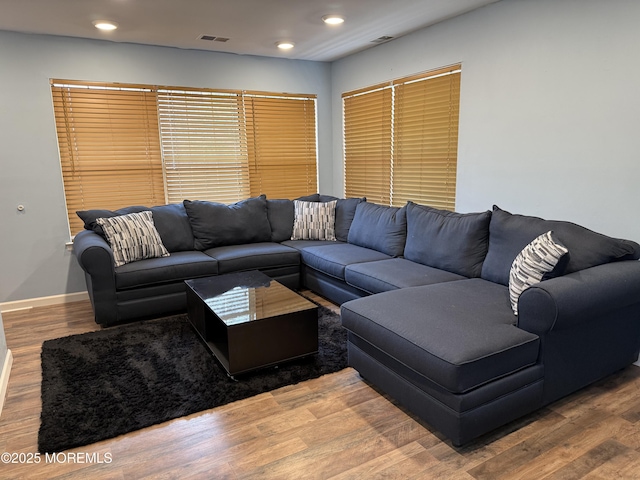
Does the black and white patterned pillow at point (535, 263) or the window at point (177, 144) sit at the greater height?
the window at point (177, 144)

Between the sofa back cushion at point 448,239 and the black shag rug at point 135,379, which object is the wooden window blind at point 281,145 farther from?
the black shag rug at point 135,379

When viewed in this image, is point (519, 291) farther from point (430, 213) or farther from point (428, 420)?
point (430, 213)

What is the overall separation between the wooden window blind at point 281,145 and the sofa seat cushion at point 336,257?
4.35 feet

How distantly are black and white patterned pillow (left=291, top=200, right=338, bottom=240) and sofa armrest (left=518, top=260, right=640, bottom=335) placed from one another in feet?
8.53

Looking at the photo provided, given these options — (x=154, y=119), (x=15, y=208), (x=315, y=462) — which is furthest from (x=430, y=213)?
(x=15, y=208)

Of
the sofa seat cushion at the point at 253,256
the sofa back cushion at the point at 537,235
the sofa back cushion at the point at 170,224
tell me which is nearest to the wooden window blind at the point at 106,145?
the sofa back cushion at the point at 170,224

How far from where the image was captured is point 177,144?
458 centimetres

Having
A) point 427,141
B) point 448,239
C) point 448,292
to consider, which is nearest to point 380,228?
point 448,239

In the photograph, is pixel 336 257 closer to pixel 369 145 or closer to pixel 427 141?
pixel 427 141

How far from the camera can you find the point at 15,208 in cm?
388

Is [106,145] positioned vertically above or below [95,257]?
above

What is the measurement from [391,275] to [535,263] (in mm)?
1046

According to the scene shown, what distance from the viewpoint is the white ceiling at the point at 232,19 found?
3.08m

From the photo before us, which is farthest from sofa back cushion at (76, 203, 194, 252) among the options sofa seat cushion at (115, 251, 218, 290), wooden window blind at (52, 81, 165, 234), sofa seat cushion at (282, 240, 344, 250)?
sofa seat cushion at (282, 240, 344, 250)
